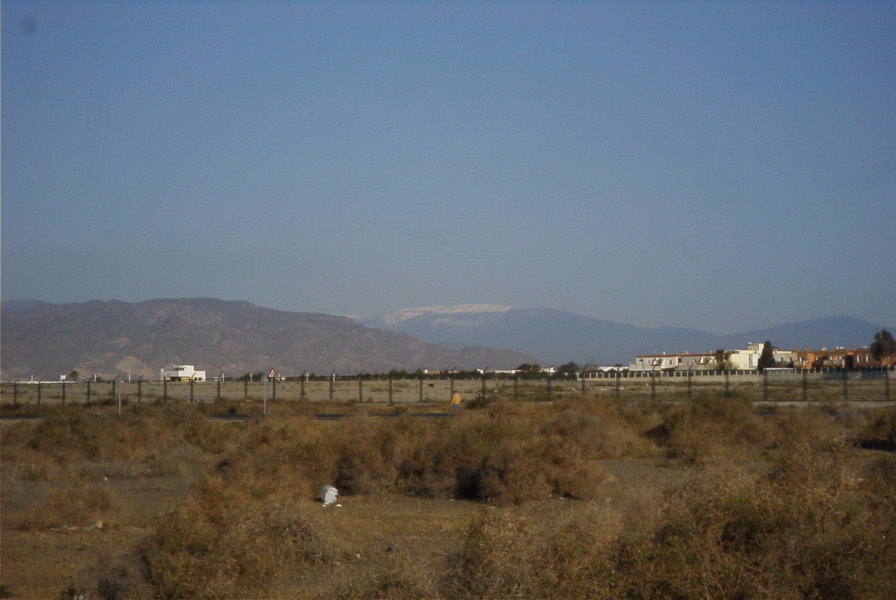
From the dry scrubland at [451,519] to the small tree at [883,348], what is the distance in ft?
328

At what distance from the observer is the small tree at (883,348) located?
4557 inches

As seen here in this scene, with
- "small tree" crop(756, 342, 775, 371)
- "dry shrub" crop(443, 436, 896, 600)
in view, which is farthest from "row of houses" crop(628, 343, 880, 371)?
"dry shrub" crop(443, 436, 896, 600)

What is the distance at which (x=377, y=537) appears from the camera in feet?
49.7

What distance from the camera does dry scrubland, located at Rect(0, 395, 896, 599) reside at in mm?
8461

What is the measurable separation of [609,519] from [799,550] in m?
1.98

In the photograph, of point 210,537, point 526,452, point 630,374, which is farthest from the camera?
point 630,374

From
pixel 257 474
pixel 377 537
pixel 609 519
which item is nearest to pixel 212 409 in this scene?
pixel 257 474

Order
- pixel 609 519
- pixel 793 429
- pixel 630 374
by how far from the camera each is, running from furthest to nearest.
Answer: pixel 630 374, pixel 793 429, pixel 609 519

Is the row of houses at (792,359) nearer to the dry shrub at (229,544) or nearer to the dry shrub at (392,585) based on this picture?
the dry shrub at (229,544)

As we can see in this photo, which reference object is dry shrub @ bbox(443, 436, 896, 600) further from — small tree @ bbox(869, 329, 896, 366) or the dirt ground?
small tree @ bbox(869, 329, 896, 366)

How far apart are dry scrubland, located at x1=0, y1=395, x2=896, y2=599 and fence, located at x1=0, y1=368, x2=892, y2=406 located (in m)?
37.7

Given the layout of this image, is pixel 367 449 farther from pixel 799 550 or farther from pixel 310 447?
pixel 799 550

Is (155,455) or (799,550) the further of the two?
(155,455)

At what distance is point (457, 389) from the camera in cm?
8506
